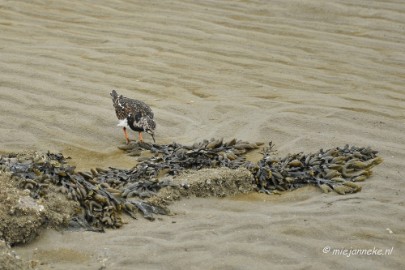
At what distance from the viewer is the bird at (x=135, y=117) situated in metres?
6.83

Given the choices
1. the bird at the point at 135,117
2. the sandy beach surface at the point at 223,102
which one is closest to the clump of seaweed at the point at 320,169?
the sandy beach surface at the point at 223,102

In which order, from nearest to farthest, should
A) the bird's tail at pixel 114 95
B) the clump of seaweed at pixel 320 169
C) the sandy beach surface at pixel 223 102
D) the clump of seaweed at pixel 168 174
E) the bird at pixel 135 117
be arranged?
the sandy beach surface at pixel 223 102, the clump of seaweed at pixel 168 174, the clump of seaweed at pixel 320 169, the bird at pixel 135 117, the bird's tail at pixel 114 95

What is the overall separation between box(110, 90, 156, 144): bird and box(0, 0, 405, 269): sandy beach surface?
16cm

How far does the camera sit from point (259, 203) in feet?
18.4

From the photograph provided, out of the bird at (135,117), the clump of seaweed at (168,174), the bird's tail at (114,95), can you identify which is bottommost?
the clump of seaweed at (168,174)

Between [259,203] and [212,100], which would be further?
[212,100]

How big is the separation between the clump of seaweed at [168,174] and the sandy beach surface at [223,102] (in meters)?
0.13

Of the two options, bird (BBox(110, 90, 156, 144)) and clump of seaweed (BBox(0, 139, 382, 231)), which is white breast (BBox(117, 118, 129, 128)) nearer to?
bird (BBox(110, 90, 156, 144))

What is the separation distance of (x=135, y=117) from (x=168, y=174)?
1063 millimetres

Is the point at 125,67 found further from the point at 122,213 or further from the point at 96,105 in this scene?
the point at 122,213

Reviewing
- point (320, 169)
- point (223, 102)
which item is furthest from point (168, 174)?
point (223, 102)

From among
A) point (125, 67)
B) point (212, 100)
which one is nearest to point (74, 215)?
point (212, 100)

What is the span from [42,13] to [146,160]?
4.49 m

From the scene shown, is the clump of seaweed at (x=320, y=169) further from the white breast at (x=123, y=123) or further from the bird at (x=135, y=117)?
the white breast at (x=123, y=123)
